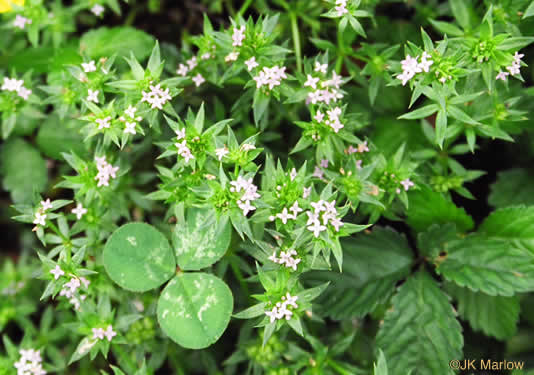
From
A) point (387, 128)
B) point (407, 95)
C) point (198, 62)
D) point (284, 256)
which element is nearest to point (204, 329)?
point (284, 256)

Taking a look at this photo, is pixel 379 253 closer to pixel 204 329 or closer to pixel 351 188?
pixel 351 188

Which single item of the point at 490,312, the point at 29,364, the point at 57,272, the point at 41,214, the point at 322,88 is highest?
the point at 322,88

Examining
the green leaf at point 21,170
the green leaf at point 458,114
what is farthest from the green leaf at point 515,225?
the green leaf at point 21,170

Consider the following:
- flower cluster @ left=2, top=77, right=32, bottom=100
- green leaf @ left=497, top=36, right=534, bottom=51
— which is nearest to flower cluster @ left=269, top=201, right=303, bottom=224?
green leaf @ left=497, top=36, right=534, bottom=51

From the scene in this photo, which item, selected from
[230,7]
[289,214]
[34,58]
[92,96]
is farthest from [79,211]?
[230,7]

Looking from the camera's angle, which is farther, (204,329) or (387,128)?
(387,128)

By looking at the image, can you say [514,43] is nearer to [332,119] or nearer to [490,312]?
[332,119]

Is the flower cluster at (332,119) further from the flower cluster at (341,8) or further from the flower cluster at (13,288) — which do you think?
the flower cluster at (13,288)
